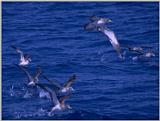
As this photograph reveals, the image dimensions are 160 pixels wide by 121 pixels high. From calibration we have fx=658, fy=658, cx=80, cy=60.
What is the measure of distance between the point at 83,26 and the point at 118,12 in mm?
723

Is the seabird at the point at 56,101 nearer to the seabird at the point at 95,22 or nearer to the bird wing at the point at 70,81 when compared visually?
the bird wing at the point at 70,81

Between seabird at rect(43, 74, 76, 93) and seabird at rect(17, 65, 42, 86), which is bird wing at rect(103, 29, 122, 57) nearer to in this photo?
seabird at rect(43, 74, 76, 93)

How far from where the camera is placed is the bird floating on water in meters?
11.8

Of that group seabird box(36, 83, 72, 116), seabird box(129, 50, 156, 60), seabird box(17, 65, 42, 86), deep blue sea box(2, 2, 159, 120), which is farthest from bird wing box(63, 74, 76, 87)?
seabird box(129, 50, 156, 60)

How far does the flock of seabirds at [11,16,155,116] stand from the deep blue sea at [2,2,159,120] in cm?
9

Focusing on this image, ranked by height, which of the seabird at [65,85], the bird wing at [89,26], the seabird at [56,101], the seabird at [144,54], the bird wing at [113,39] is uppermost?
the bird wing at [89,26]

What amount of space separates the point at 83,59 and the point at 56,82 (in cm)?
67

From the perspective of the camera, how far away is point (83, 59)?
467 inches

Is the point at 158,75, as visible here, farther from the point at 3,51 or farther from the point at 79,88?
the point at 3,51

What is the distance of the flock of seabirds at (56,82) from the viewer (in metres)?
11.3

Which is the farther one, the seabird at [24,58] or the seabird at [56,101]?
the seabird at [24,58]

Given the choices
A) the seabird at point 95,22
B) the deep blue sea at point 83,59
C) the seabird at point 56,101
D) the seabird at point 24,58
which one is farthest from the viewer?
the seabird at point 95,22

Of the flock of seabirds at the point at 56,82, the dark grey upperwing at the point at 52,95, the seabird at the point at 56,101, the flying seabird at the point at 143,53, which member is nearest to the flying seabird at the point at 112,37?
the flock of seabirds at the point at 56,82

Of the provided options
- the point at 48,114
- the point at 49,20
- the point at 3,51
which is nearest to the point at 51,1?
the point at 49,20
